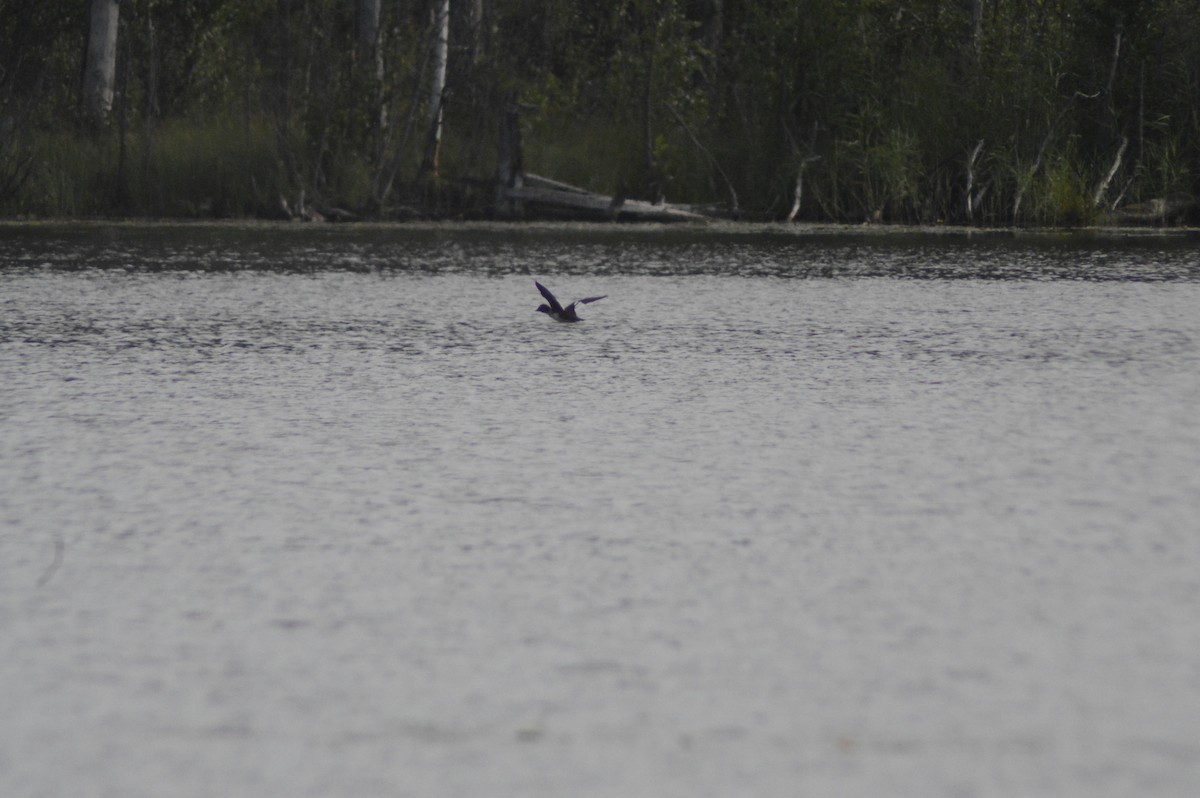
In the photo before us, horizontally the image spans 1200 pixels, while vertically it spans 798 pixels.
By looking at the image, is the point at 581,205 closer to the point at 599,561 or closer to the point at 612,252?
the point at 612,252

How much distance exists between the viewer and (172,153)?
41.9ft

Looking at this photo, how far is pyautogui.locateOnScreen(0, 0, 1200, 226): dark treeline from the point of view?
12336mm

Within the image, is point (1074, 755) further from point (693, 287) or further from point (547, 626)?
point (693, 287)

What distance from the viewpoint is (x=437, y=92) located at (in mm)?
14914

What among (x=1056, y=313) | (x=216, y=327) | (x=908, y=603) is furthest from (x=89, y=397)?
(x=1056, y=313)

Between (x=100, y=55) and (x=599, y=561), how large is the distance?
1489 centimetres

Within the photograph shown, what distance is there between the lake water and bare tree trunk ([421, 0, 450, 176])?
8.42 m

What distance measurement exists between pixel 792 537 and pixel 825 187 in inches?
414

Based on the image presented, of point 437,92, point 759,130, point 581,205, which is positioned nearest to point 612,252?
point 581,205

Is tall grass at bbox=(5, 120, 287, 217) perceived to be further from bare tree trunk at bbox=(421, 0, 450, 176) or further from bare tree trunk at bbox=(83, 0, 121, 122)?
bare tree trunk at bbox=(83, 0, 121, 122)

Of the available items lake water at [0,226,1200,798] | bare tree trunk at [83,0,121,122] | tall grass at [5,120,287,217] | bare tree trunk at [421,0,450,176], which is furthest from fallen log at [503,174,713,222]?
lake water at [0,226,1200,798]

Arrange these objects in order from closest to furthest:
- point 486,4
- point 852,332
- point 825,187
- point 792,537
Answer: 1. point 792,537
2. point 852,332
3. point 825,187
4. point 486,4

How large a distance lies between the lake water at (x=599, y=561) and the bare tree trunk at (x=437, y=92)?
8.42m

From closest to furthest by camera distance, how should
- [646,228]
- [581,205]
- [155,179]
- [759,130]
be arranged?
1. [646,228]
2. [155,179]
3. [581,205]
4. [759,130]
